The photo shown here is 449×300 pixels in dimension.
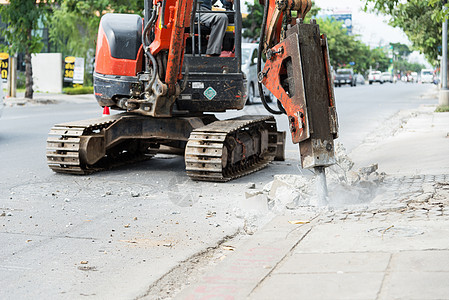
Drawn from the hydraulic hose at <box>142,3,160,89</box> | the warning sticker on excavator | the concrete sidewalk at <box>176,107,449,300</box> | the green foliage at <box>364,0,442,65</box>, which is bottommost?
the concrete sidewalk at <box>176,107,449,300</box>

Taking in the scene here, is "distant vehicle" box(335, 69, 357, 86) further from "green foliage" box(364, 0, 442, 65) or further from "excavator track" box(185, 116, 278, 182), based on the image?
"excavator track" box(185, 116, 278, 182)

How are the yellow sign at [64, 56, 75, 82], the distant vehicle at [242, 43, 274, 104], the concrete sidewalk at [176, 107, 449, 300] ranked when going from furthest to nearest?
the yellow sign at [64, 56, 75, 82] < the distant vehicle at [242, 43, 274, 104] < the concrete sidewalk at [176, 107, 449, 300]

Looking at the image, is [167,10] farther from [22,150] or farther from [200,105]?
[22,150]

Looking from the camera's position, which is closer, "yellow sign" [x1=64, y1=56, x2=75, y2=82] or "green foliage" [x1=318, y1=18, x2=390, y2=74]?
"yellow sign" [x1=64, y1=56, x2=75, y2=82]

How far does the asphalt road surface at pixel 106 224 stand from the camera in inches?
208

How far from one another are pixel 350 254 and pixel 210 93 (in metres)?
5.40

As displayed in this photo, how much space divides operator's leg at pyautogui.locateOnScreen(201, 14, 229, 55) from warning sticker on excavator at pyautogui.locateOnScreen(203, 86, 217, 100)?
1.71 ft

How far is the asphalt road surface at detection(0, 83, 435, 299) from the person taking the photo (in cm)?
528

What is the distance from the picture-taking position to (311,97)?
24.5 feet

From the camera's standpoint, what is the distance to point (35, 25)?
27.3 metres

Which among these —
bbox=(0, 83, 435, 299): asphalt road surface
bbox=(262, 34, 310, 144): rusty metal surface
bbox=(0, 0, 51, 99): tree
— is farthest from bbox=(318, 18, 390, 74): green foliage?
bbox=(262, 34, 310, 144): rusty metal surface

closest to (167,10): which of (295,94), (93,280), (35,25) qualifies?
(295,94)

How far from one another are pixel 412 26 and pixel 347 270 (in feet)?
91.1

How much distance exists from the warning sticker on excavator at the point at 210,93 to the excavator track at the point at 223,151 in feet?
1.38
